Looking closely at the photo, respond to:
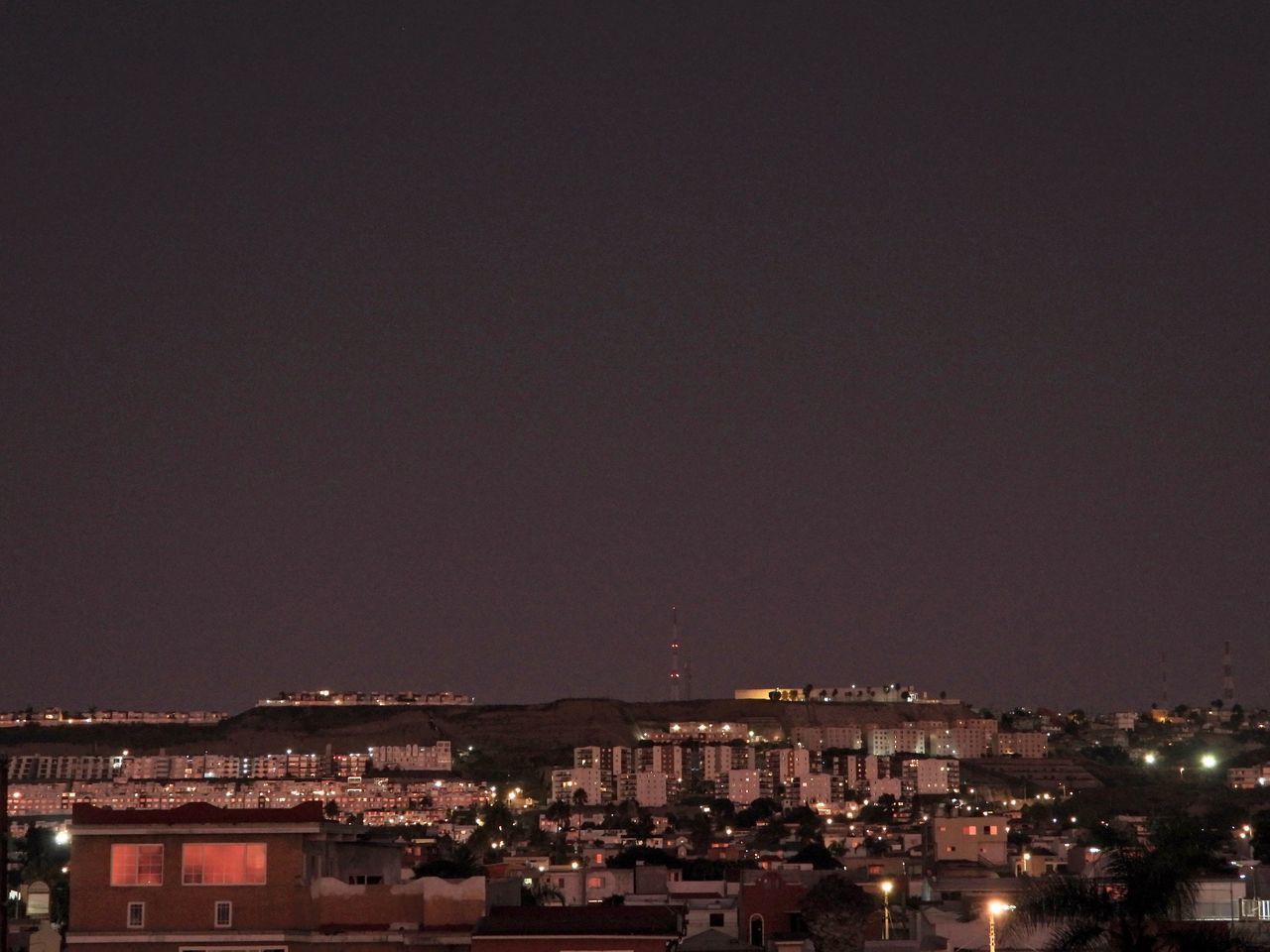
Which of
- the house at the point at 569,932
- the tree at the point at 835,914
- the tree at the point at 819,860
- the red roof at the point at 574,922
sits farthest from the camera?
the tree at the point at 819,860

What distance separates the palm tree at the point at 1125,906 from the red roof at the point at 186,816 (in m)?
10.2

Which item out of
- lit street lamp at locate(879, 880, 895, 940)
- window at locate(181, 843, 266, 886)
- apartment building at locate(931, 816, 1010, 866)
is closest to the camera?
window at locate(181, 843, 266, 886)

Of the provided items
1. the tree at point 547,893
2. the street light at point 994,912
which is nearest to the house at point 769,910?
the tree at point 547,893

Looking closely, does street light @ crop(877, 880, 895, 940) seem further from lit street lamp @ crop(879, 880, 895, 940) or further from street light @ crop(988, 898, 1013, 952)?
street light @ crop(988, 898, 1013, 952)

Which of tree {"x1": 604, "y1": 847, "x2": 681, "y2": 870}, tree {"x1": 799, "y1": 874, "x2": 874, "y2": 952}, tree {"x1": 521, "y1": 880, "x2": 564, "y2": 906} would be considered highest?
tree {"x1": 604, "y1": 847, "x2": 681, "y2": 870}

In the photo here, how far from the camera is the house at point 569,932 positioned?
3312 cm

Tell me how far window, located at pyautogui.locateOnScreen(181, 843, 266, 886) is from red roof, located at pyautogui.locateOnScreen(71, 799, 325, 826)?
344 mm

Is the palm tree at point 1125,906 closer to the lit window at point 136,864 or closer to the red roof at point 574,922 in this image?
the red roof at point 574,922

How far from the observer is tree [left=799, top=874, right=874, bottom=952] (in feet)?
176

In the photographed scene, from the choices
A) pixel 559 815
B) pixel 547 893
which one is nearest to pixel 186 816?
pixel 547 893

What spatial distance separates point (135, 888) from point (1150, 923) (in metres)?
13.9

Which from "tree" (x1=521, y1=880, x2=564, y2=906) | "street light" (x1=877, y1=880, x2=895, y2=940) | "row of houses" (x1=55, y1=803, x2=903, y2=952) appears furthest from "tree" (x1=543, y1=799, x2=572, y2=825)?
"row of houses" (x1=55, y1=803, x2=903, y2=952)

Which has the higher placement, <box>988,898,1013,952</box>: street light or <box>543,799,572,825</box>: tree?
<box>543,799,572,825</box>: tree

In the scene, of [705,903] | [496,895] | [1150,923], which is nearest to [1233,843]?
[705,903]
